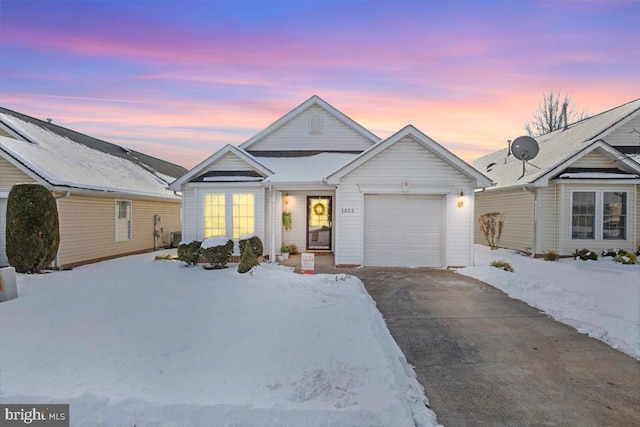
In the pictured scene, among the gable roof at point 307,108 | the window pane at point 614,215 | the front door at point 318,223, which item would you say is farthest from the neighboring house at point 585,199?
the front door at point 318,223

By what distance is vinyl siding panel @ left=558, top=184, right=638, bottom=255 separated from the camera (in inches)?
554

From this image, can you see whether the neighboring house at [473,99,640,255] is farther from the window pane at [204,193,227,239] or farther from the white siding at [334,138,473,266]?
the window pane at [204,193,227,239]

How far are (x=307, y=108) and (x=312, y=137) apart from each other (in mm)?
1333

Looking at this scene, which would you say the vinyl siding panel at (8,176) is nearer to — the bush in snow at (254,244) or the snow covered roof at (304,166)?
the bush in snow at (254,244)

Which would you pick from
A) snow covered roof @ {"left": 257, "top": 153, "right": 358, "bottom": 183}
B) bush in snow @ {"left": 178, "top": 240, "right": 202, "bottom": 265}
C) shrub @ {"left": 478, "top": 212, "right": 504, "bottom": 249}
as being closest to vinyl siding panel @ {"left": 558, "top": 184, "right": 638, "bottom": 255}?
shrub @ {"left": 478, "top": 212, "right": 504, "bottom": 249}

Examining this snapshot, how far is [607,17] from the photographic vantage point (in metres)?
10.8

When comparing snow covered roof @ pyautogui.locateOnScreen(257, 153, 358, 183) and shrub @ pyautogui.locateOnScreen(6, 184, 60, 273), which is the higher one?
snow covered roof @ pyautogui.locateOnScreen(257, 153, 358, 183)

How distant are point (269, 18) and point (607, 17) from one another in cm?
1060

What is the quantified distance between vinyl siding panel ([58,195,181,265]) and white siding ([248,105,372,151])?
6507mm

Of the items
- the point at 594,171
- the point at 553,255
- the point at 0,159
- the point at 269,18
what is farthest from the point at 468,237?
the point at 0,159

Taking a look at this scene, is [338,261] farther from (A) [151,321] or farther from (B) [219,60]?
(B) [219,60]

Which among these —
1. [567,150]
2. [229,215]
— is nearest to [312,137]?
[229,215]

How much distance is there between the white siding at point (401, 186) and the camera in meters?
12.3

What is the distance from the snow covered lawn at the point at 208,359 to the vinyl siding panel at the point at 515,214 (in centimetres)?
1085
